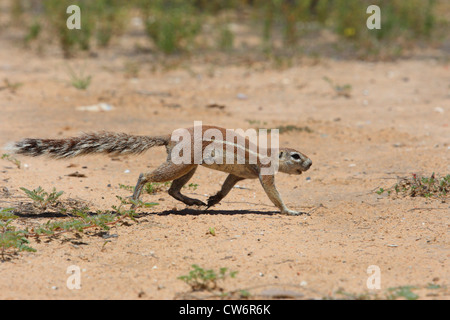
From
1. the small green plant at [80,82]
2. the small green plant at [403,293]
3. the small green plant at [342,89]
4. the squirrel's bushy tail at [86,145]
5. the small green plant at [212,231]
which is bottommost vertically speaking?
the small green plant at [403,293]

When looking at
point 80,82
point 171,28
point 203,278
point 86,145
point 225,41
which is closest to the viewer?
point 203,278

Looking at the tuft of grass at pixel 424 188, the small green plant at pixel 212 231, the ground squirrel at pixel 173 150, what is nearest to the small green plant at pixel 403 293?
the small green plant at pixel 212 231

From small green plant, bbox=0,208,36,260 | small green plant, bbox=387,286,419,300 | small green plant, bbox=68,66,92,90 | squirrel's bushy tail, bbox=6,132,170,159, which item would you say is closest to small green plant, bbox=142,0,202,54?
small green plant, bbox=68,66,92,90

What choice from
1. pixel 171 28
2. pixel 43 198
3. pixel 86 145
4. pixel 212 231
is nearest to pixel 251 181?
pixel 212 231

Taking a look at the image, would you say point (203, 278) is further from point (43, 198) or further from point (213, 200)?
point (43, 198)

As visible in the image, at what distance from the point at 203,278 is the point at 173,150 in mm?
1854

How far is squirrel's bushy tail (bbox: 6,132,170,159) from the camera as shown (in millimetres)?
5422

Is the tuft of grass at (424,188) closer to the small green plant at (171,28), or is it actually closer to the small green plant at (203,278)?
the small green plant at (203,278)

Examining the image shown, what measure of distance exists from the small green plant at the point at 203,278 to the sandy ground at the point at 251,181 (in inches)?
3.8

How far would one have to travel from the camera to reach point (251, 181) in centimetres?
739

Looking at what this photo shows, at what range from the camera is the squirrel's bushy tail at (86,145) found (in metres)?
5.42

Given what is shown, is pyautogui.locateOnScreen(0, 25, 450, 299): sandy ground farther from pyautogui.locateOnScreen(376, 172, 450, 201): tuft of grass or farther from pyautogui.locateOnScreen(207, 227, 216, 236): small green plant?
pyautogui.locateOnScreen(376, 172, 450, 201): tuft of grass

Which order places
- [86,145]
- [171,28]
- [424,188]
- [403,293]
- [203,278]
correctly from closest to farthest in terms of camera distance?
[403,293], [203,278], [86,145], [424,188], [171,28]

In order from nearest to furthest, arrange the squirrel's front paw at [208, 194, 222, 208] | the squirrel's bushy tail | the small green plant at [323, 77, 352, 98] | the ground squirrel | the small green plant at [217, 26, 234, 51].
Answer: the squirrel's bushy tail
the ground squirrel
the squirrel's front paw at [208, 194, 222, 208]
the small green plant at [323, 77, 352, 98]
the small green plant at [217, 26, 234, 51]
